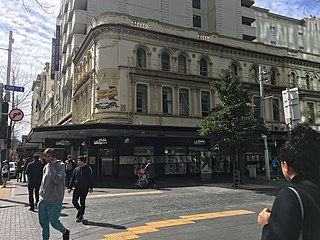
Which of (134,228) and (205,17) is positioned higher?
(205,17)

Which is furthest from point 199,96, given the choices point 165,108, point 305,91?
point 305,91

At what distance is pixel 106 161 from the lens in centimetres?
2547

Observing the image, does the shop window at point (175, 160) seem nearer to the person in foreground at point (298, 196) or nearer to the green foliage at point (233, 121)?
the green foliage at point (233, 121)

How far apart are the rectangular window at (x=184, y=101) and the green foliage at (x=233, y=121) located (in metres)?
6.56

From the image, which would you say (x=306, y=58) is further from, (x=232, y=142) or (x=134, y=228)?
Result: (x=134, y=228)

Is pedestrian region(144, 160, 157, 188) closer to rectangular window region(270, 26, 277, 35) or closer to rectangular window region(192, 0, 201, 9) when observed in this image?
rectangular window region(192, 0, 201, 9)

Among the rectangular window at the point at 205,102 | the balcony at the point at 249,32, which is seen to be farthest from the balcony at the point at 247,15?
the rectangular window at the point at 205,102

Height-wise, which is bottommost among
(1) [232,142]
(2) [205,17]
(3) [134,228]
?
(3) [134,228]

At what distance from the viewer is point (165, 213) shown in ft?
33.9

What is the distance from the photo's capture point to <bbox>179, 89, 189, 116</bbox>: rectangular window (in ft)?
91.1

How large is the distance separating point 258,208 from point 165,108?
16617mm

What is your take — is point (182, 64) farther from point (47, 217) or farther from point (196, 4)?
point (47, 217)

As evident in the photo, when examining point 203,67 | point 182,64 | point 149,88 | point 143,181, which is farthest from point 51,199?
point 203,67

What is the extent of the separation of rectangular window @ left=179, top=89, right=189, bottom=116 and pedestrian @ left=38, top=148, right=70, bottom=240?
21817 mm
